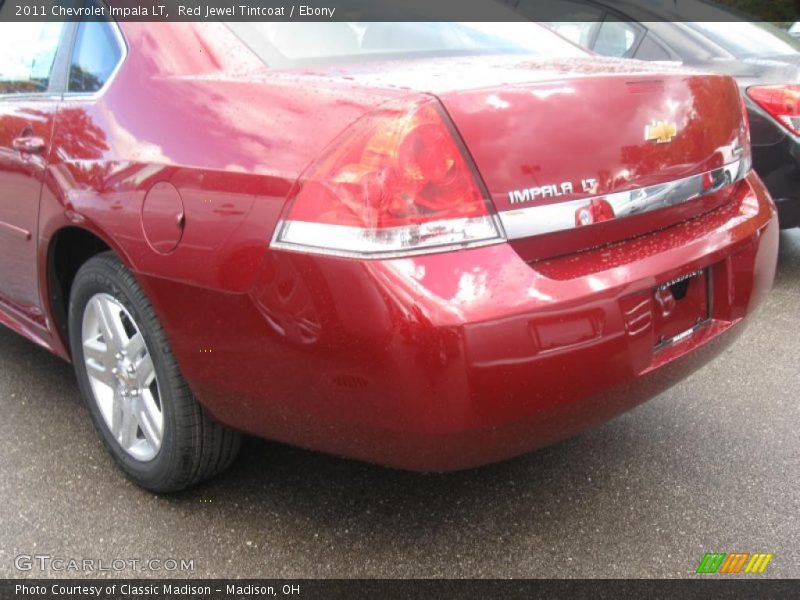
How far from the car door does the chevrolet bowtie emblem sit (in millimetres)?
1704

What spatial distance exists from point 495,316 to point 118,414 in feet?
4.46

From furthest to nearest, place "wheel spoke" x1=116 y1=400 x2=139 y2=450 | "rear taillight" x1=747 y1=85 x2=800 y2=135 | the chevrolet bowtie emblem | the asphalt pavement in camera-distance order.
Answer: "rear taillight" x1=747 y1=85 x2=800 y2=135
"wheel spoke" x1=116 y1=400 x2=139 y2=450
the asphalt pavement
the chevrolet bowtie emblem

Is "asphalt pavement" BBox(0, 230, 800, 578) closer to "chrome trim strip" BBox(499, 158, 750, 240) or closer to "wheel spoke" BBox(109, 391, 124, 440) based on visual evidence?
"wheel spoke" BBox(109, 391, 124, 440)

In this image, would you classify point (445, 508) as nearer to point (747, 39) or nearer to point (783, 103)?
point (783, 103)

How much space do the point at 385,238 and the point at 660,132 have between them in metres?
0.79

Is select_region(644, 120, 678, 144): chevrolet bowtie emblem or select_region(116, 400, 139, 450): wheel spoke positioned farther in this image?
select_region(116, 400, 139, 450): wheel spoke

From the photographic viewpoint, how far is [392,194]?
5.41ft

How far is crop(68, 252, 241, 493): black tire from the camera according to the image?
2.17 metres

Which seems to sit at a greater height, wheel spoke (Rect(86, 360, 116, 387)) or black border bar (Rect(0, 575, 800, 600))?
wheel spoke (Rect(86, 360, 116, 387))

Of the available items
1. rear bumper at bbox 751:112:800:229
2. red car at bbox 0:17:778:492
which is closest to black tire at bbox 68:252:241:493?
red car at bbox 0:17:778:492

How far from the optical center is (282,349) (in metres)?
1.78

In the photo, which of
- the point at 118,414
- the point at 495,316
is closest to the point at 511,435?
the point at 495,316

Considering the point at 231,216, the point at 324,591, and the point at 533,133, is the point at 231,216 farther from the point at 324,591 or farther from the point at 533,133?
the point at 324,591

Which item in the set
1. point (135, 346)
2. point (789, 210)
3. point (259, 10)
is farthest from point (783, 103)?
point (135, 346)
